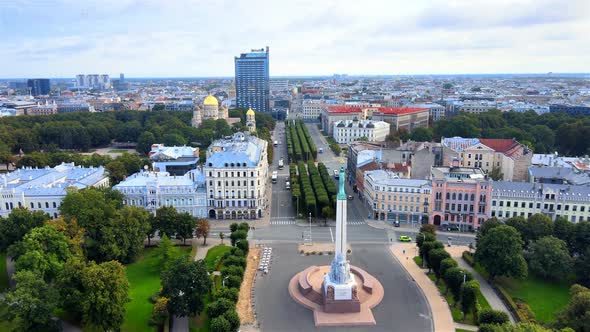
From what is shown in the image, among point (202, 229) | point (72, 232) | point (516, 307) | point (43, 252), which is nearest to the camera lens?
point (516, 307)

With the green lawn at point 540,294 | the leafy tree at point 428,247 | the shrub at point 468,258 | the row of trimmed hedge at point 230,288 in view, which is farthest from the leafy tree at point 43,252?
the green lawn at point 540,294

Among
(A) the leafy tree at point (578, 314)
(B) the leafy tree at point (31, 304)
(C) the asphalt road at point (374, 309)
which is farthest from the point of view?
(C) the asphalt road at point (374, 309)

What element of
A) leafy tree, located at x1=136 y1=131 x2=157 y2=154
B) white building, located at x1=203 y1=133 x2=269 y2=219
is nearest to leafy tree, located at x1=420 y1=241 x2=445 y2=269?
white building, located at x1=203 y1=133 x2=269 y2=219

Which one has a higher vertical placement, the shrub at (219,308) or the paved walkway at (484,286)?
the shrub at (219,308)

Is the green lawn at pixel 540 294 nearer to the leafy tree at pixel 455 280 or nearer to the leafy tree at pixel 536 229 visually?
the leafy tree at pixel 536 229

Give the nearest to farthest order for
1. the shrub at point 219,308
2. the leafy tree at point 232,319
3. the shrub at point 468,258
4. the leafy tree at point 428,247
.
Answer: the leafy tree at point 232,319 < the shrub at point 219,308 < the leafy tree at point 428,247 < the shrub at point 468,258

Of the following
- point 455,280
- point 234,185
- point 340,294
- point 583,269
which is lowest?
point 340,294

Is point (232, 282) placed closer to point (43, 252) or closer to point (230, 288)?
point (230, 288)

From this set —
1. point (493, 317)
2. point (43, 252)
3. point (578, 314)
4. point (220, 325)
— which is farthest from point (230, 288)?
point (578, 314)
